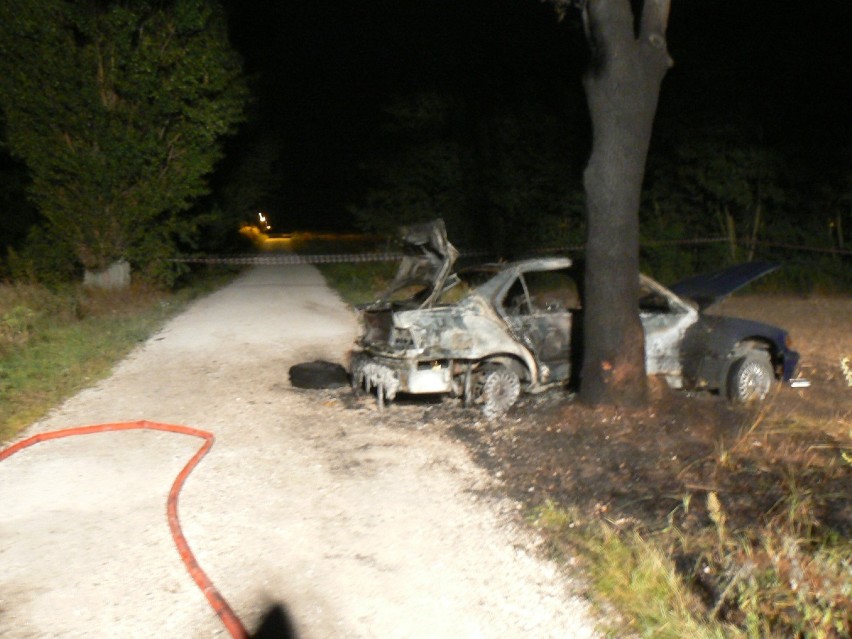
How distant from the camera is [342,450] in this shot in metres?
7.10

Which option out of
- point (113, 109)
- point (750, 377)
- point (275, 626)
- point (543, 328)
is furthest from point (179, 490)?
point (113, 109)

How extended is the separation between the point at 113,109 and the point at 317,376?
10073mm

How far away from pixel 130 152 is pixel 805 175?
15.3 m

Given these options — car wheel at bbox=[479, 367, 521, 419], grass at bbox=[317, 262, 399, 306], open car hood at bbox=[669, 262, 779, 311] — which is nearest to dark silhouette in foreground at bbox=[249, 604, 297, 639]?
car wheel at bbox=[479, 367, 521, 419]

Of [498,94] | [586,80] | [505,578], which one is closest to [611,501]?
[505,578]

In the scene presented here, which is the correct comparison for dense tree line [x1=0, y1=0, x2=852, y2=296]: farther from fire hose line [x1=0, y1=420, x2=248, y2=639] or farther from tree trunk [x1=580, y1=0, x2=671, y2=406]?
fire hose line [x1=0, y1=420, x2=248, y2=639]

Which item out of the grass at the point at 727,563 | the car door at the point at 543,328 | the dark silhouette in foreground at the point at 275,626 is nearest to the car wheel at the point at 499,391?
the car door at the point at 543,328

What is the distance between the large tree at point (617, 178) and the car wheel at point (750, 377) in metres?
1.40

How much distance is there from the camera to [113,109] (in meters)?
16.6

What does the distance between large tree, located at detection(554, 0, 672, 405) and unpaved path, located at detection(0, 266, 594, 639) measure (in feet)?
5.57

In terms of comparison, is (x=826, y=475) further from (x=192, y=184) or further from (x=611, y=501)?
(x=192, y=184)

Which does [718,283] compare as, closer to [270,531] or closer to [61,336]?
[270,531]

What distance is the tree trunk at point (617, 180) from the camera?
7.28 m

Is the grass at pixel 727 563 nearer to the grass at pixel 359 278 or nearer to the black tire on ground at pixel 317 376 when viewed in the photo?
the black tire on ground at pixel 317 376
